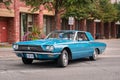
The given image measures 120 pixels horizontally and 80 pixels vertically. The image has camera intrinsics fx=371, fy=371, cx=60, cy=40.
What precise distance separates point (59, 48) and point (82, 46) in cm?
217

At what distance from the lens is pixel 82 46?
646 inches

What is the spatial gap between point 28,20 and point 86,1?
581 inches

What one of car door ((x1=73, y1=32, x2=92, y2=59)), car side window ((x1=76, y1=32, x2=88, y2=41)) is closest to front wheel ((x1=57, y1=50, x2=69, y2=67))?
car door ((x1=73, y1=32, x2=92, y2=59))

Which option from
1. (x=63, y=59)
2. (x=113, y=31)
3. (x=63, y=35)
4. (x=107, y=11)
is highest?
(x=107, y=11)

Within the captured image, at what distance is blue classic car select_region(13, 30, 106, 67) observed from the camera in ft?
46.7

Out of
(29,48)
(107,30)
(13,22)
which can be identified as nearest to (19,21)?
(13,22)

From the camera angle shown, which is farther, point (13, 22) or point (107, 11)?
point (107, 11)

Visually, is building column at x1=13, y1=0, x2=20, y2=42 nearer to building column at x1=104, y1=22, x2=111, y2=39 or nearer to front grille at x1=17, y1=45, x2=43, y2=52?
front grille at x1=17, y1=45, x2=43, y2=52

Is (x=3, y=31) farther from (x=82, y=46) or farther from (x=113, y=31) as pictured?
(x=113, y=31)

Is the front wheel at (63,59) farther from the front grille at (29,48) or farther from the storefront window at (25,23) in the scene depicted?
the storefront window at (25,23)

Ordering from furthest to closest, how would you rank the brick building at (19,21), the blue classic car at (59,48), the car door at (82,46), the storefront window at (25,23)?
1. the storefront window at (25,23)
2. the brick building at (19,21)
3. the car door at (82,46)
4. the blue classic car at (59,48)

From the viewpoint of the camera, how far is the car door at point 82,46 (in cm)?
1596

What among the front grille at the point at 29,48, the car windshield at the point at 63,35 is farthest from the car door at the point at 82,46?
the front grille at the point at 29,48

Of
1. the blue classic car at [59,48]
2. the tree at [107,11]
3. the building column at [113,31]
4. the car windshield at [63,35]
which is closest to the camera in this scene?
the blue classic car at [59,48]
